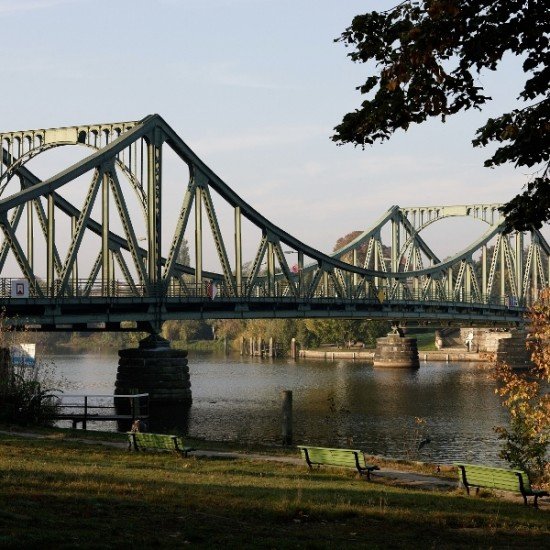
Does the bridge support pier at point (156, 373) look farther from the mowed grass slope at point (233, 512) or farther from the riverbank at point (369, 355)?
the riverbank at point (369, 355)

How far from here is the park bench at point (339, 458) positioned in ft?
94.6

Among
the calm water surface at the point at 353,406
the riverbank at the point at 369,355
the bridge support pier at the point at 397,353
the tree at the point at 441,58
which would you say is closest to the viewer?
the tree at the point at 441,58

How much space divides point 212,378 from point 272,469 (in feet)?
238

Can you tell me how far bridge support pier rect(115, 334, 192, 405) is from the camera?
2771 inches

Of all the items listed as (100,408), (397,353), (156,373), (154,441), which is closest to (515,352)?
(397,353)

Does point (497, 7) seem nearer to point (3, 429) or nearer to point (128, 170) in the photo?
point (3, 429)

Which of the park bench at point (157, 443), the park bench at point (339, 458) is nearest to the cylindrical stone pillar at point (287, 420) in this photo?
the park bench at point (157, 443)

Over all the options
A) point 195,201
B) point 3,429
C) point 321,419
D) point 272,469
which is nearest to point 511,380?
point 272,469

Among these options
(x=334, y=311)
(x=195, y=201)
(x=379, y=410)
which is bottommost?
(x=379, y=410)

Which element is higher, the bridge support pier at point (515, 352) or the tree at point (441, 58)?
the tree at point (441, 58)

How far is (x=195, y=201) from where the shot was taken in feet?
279

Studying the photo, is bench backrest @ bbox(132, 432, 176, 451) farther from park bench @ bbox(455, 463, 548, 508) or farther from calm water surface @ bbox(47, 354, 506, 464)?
calm water surface @ bbox(47, 354, 506, 464)

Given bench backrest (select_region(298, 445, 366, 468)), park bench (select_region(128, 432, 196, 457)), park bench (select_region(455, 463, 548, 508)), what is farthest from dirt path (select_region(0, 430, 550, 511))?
park bench (select_region(128, 432, 196, 457))

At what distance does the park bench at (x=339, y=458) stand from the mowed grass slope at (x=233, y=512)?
0.47 meters
